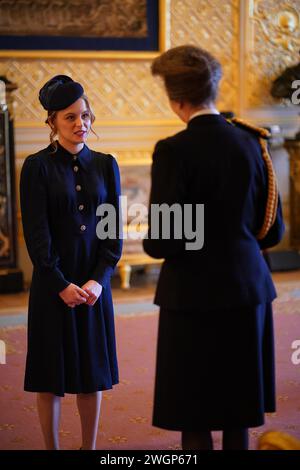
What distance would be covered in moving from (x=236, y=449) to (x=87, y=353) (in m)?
0.66

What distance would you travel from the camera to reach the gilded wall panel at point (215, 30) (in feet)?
22.7

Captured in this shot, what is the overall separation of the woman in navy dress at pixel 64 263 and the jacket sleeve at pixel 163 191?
1.87ft

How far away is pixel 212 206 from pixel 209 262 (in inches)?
6.6

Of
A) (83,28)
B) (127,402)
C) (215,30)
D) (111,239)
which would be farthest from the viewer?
(215,30)

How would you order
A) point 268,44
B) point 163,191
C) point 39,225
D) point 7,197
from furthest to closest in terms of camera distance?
point 268,44, point 7,197, point 39,225, point 163,191

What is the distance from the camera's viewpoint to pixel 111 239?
2.95 m

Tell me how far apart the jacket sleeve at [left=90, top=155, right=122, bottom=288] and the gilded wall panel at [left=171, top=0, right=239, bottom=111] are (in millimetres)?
4126

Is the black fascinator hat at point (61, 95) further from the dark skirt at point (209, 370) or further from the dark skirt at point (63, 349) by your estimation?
the dark skirt at point (209, 370)

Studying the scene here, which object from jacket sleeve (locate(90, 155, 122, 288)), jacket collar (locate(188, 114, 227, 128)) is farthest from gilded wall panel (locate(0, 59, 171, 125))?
jacket collar (locate(188, 114, 227, 128))

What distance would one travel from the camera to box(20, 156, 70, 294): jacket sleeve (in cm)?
277

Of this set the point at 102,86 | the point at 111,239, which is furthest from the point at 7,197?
the point at 111,239

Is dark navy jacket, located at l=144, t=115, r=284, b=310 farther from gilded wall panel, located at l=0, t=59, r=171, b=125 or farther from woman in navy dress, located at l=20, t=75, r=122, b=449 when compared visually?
gilded wall panel, located at l=0, t=59, r=171, b=125

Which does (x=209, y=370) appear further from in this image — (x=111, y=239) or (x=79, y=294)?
(x=111, y=239)

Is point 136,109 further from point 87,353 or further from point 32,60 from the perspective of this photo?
point 87,353
